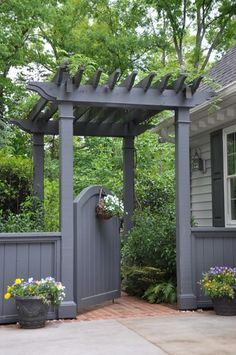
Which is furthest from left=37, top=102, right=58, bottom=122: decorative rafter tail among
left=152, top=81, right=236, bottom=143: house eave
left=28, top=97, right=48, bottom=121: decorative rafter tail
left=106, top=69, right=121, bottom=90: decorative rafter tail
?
left=152, top=81, right=236, bottom=143: house eave

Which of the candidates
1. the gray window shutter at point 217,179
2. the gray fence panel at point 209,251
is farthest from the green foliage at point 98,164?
the gray fence panel at point 209,251

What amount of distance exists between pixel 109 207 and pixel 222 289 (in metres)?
1.91

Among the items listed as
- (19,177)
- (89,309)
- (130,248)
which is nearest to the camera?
(89,309)

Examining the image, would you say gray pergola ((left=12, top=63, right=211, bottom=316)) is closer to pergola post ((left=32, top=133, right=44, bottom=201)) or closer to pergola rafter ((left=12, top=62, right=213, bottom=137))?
pergola rafter ((left=12, top=62, right=213, bottom=137))

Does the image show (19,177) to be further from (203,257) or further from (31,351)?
(31,351)

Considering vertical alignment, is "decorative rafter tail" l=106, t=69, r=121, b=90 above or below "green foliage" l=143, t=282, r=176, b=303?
above

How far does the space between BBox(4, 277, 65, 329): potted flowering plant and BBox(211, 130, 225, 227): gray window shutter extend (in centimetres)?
375

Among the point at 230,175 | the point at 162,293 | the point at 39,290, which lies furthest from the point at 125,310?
the point at 230,175

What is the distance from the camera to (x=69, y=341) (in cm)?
501

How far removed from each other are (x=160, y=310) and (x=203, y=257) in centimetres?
97

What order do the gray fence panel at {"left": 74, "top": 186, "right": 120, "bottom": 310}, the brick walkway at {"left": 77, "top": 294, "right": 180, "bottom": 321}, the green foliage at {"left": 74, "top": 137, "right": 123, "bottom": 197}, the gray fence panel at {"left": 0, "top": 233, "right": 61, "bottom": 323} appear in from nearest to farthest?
the gray fence panel at {"left": 0, "top": 233, "right": 61, "bottom": 323} → the brick walkway at {"left": 77, "top": 294, "right": 180, "bottom": 321} → the gray fence panel at {"left": 74, "top": 186, "right": 120, "bottom": 310} → the green foliage at {"left": 74, "top": 137, "right": 123, "bottom": 197}

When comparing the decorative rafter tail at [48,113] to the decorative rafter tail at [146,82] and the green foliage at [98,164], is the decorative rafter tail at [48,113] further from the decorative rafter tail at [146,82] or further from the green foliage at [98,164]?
the green foliage at [98,164]

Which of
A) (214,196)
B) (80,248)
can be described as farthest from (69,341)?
(214,196)

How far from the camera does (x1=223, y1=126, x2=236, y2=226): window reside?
834cm
